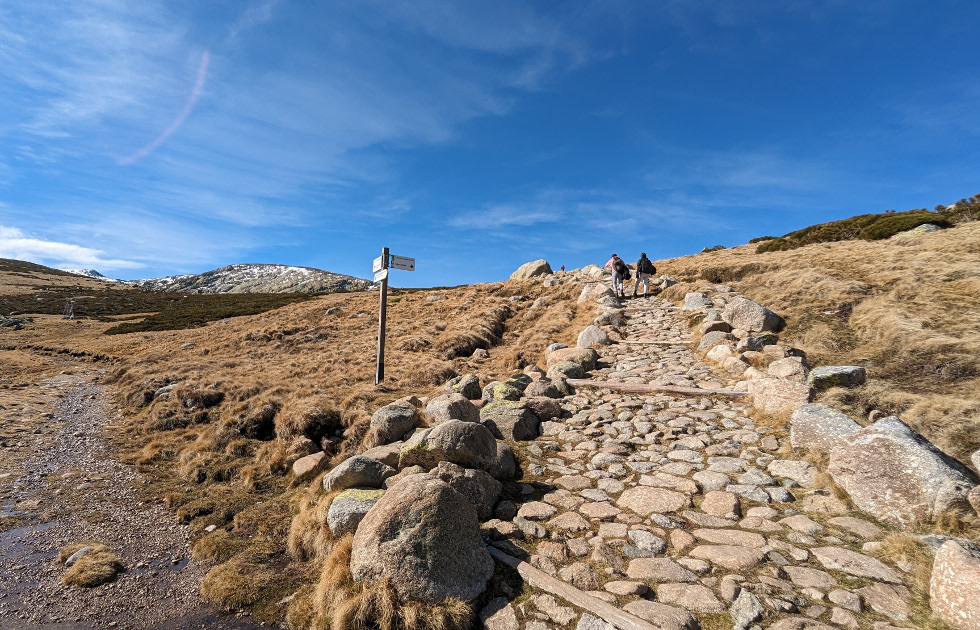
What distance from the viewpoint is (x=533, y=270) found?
35375 mm

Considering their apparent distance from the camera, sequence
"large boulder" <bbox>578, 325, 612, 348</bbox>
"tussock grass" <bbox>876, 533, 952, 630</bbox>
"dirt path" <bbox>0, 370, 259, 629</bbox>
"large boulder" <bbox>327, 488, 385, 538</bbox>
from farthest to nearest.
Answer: "large boulder" <bbox>578, 325, 612, 348</bbox> < "large boulder" <bbox>327, 488, 385, 538</bbox> < "dirt path" <bbox>0, 370, 259, 629</bbox> < "tussock grass" <bbox>876, 533, 952, 630</bbox>

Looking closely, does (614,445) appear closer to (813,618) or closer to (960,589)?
(813,618)

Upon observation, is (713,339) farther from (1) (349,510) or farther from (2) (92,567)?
(2) (92,567)

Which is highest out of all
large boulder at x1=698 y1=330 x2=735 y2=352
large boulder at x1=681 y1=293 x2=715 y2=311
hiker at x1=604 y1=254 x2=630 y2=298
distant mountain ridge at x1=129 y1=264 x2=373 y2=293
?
distant mountain ridge at x1=129 y1=264 x2=373 y2=293

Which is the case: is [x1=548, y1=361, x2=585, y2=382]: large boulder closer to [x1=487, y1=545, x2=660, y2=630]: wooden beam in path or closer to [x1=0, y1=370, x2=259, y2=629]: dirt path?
[x1=487, y1=545, x2=660, y2=630]: wooden beam in path

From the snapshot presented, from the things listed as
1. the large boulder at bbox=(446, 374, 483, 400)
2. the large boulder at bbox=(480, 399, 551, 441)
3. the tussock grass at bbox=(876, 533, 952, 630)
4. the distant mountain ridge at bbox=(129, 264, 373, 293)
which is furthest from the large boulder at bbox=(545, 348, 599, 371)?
the distant mountain ridge at bbox=(129, 264, 373, 293)

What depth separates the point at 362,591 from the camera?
4461 mm

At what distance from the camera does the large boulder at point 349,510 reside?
19.0 feet

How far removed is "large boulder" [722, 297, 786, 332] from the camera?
12609 millimetres

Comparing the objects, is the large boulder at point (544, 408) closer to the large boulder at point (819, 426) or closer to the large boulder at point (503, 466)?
the large boulder at point (503, 466)

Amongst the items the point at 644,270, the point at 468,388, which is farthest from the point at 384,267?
the point at 644,270

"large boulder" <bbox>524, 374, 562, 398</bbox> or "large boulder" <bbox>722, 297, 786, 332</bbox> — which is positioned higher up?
"large boulder" <bbox>722, 297, 786, 332</bbox>

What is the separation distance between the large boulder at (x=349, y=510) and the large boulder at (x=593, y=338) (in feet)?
34.3

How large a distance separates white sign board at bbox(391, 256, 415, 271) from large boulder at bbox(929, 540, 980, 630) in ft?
41.1
